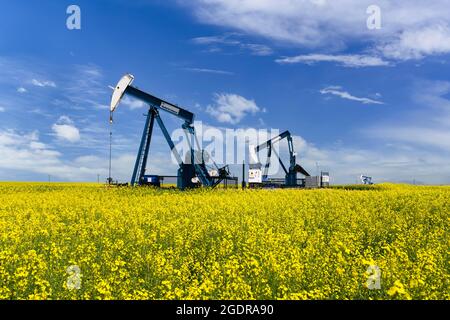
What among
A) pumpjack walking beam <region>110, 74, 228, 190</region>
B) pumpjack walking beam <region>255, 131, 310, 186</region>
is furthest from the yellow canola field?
pumpjack walking beam <region>255, 131, 310, 186</region>

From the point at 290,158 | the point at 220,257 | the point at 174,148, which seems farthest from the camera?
the point at 290,158

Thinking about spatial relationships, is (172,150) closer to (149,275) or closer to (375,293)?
(149,275)

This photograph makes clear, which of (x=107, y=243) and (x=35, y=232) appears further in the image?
(x=35, y=232)

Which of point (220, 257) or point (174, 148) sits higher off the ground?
point (174, 148)

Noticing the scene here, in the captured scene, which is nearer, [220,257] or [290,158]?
[220,257]

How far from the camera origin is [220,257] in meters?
9.42

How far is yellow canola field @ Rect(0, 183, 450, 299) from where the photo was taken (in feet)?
21.4

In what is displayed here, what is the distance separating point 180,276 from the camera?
7.73 m

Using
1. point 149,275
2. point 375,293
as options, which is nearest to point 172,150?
point 149,275

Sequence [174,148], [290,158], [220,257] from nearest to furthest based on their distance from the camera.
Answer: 1. [220,257]
2. [174,148]
3. [290,158]

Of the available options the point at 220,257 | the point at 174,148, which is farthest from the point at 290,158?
the point at 220,257

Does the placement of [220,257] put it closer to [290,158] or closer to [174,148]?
[174,148]
